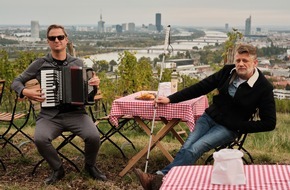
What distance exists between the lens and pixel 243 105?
12.5 feet

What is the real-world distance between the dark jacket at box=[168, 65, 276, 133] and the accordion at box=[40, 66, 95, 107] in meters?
0.88

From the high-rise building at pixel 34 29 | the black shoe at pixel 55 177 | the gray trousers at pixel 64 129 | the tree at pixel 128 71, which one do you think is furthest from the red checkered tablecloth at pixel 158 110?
the high-rise building at pixel 34 29

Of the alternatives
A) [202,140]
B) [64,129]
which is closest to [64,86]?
[64,129]

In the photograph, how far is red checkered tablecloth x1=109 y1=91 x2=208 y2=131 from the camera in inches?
163

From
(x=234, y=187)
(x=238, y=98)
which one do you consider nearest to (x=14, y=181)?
(x=238, y=98)

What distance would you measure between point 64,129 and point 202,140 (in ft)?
4.57

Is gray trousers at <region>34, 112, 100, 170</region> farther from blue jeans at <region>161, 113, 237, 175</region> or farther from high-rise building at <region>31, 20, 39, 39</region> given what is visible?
high-rise building at <region>31, 20, 39, 39</region>

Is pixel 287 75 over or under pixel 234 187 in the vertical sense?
under

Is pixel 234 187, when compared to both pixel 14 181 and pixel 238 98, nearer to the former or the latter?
pixel 238 98

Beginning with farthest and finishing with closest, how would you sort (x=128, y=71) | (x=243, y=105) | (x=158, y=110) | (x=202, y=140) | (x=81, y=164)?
(x=128, y=71) → (x=81, y=164) → (x=158, y=110) → (x=243, y=105) → (x=202, y=140)

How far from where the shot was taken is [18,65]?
Result: 10898 mm

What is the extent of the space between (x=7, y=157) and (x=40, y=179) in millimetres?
893

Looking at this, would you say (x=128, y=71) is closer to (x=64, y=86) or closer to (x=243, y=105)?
(x=64, y=86)

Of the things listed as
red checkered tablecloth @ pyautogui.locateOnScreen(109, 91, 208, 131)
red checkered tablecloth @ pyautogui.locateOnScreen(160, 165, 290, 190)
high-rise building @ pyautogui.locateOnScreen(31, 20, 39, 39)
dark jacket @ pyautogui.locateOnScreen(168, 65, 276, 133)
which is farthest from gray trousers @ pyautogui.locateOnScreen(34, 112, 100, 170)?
high-rise building @ pyautogui.locateOnScreen(31, 20, 39, 39)
